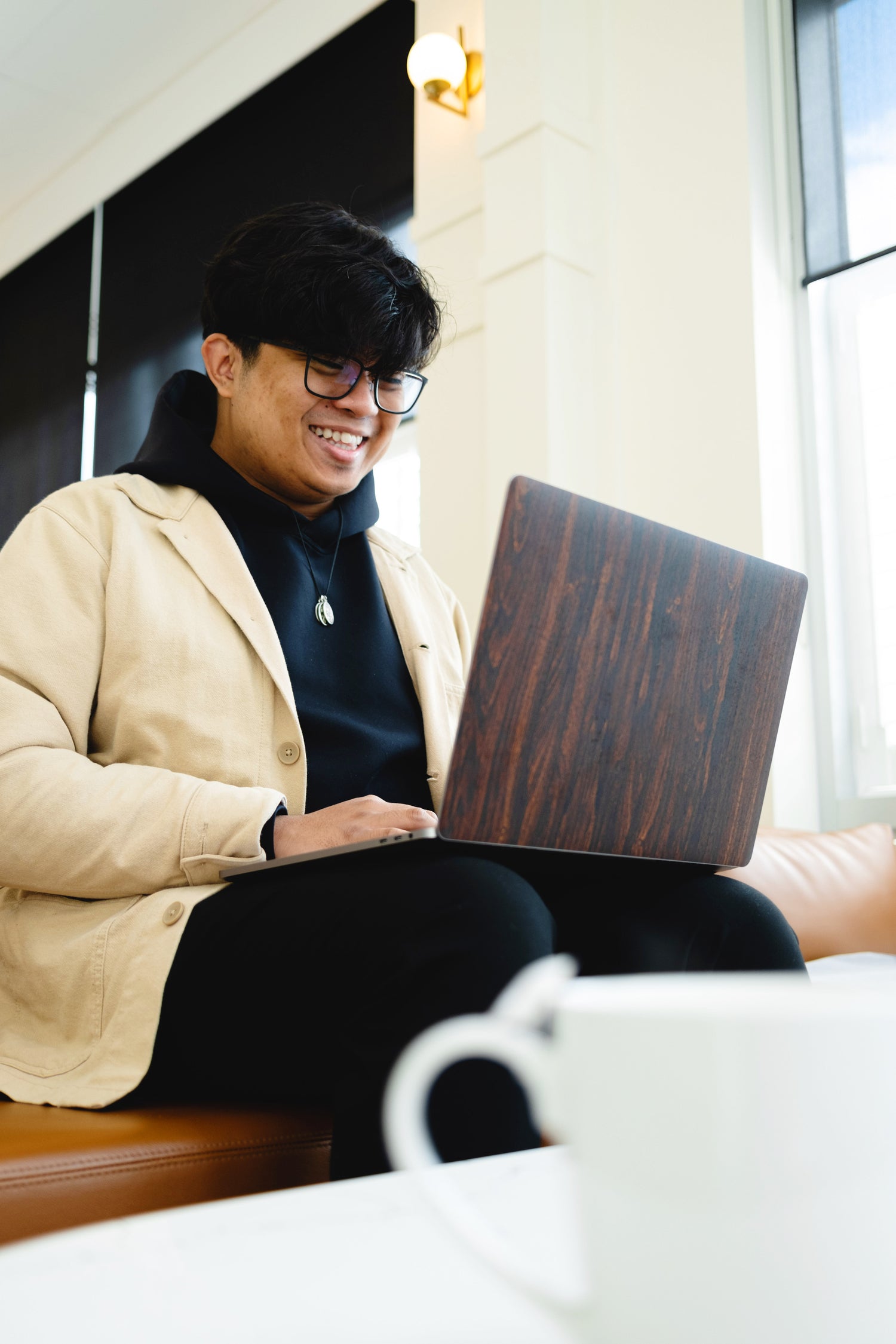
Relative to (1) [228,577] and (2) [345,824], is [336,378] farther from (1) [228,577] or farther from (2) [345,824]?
(2) [345,824]

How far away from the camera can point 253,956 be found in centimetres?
96

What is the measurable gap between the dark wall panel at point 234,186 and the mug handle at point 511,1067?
3823 mm

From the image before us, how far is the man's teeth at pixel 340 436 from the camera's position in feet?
4.69

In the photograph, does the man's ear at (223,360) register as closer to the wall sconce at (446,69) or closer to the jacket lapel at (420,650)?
the jacket lapel at (420,650)

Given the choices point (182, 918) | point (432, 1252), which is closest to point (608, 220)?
point (182, 918)

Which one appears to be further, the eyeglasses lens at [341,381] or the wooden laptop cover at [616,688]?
the eyeglasses lens at [341,381]

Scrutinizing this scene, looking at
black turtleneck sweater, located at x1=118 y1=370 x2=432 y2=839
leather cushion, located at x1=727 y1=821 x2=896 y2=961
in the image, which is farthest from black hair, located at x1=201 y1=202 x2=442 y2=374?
leather cushion, located at x1=727 y1=821 x2=896 y2=961

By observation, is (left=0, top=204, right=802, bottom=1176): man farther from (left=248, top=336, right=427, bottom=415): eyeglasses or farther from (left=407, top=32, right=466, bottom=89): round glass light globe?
(left=407, top=32, right=466, bottom=89): round glass light globe

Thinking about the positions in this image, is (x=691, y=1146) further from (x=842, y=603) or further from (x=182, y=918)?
(x=842, y=603)

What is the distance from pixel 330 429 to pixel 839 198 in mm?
1894

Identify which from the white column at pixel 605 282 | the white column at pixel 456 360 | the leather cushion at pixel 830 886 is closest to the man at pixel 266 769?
the leather cushion at pixel 830 886

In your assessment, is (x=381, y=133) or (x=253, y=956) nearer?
(x=253, y=956)

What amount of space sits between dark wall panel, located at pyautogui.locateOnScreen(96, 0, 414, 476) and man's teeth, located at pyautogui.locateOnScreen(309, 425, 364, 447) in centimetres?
257

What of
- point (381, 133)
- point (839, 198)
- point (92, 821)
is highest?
point (381, 133)
